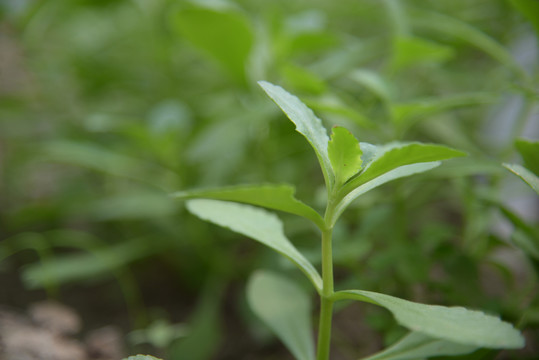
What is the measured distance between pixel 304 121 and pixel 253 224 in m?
0.12

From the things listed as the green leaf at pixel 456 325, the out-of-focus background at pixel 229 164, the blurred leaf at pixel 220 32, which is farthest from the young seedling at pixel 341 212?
the blurred leaf at pixel 220 32

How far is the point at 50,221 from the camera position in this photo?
3.38 feet

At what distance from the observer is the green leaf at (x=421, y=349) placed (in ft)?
1.12

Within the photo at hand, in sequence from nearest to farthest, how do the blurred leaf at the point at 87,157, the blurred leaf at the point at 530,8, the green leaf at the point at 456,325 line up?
the green leaf at the point at 456,325 → the blurred leaf at the point at 530,8 → the blurred leaf at the point at 87,157

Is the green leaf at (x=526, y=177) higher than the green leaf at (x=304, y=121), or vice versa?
the green leaf at (x=304, y=121)

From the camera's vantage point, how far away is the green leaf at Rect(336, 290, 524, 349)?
0.91ft

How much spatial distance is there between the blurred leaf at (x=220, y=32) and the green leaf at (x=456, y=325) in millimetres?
498

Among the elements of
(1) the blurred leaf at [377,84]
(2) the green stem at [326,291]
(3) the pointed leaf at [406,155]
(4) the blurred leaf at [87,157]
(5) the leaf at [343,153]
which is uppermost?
(4) the blurred leaf at [87,157]

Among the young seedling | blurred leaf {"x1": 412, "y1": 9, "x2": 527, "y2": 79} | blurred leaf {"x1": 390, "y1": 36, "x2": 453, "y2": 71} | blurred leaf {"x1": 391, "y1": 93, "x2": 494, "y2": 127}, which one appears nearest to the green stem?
the young seedling

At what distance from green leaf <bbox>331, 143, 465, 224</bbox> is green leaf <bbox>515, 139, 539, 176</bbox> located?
0.32 feet

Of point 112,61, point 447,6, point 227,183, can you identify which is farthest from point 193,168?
point 447,6

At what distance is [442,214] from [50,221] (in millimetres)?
1072

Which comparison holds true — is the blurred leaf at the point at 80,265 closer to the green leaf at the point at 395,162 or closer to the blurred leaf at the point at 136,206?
the blurred leaf at the point at 136,206

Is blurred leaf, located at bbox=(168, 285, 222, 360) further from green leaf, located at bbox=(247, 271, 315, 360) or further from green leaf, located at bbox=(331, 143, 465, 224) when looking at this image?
green leaf, located at bbox=(331, 143, 465, 224)
